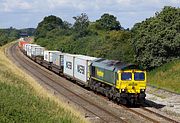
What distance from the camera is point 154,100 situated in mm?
35500

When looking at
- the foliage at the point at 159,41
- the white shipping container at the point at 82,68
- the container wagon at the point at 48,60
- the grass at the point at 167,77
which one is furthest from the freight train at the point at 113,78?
the container wagon at the point at 48,60

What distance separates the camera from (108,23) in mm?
117688

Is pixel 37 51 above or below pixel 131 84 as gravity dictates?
above

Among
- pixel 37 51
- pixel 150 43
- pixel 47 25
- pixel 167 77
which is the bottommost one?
pixel 167 77

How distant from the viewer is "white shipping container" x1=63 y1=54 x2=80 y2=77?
159 ft

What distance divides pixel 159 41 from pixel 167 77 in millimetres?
6966

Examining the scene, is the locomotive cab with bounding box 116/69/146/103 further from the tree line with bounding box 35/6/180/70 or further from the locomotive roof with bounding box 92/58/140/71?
the tree line with bounding box 35/6/180/70

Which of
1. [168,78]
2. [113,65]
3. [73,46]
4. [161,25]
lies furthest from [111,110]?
[73,46]

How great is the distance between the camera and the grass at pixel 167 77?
41.1m

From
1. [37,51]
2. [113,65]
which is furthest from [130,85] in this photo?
[37,51]

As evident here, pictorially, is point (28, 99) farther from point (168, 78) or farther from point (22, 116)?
point (168, 78)

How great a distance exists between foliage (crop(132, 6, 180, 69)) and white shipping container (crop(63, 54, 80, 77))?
853 centimetres

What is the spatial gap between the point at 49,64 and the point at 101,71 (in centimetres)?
2990

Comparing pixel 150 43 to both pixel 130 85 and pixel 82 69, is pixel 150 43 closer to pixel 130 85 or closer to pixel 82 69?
pixel 82 69
